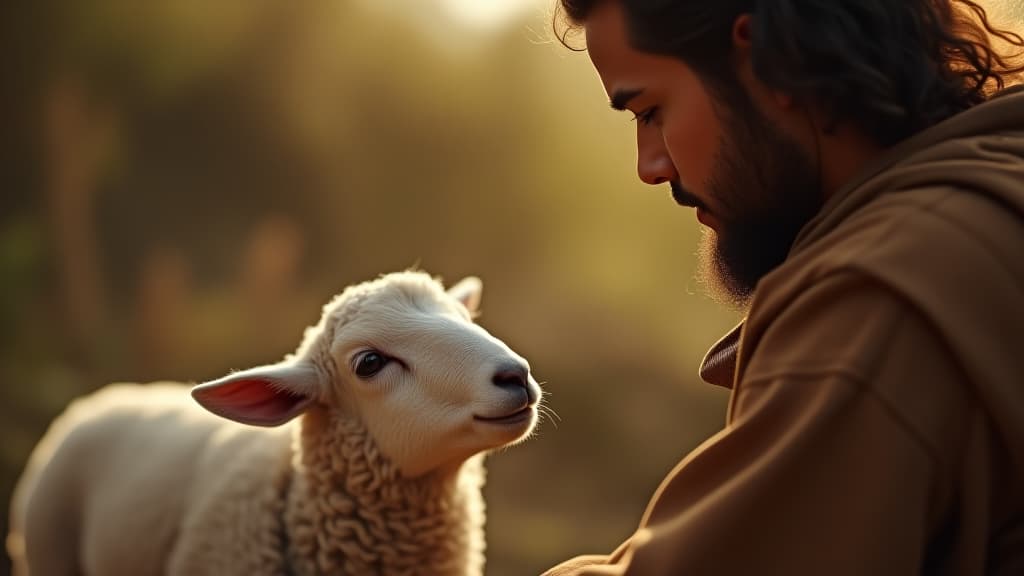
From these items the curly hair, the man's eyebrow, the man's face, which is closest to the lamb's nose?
the man's face

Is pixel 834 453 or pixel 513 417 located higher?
pixel 834 453

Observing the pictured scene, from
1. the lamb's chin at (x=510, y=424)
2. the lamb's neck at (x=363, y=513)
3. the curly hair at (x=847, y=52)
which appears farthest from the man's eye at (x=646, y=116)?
the lamb's neck at (x=363, y=513)

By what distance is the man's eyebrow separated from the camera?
6.23 ft

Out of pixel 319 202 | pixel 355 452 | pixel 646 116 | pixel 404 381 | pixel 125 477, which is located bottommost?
pixel 319 202

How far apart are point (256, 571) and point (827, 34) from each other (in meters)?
1.64

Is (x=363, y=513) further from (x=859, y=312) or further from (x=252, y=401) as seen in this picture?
(x=859, y=312)

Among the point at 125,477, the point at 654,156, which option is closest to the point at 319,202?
the point at 125,477

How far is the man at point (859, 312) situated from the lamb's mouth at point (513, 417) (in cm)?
41

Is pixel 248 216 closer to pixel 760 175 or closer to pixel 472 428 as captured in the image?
pixel 472 428

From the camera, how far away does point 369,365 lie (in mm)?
2381

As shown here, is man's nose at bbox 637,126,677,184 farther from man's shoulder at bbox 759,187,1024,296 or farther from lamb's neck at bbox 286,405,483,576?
lamb's neck at bbox 286,405,483,576

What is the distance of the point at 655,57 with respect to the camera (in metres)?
1.88

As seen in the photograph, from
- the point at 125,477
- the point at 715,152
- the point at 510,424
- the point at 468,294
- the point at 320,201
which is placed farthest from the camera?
the point at 320,201

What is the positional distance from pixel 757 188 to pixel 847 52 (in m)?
0.26
